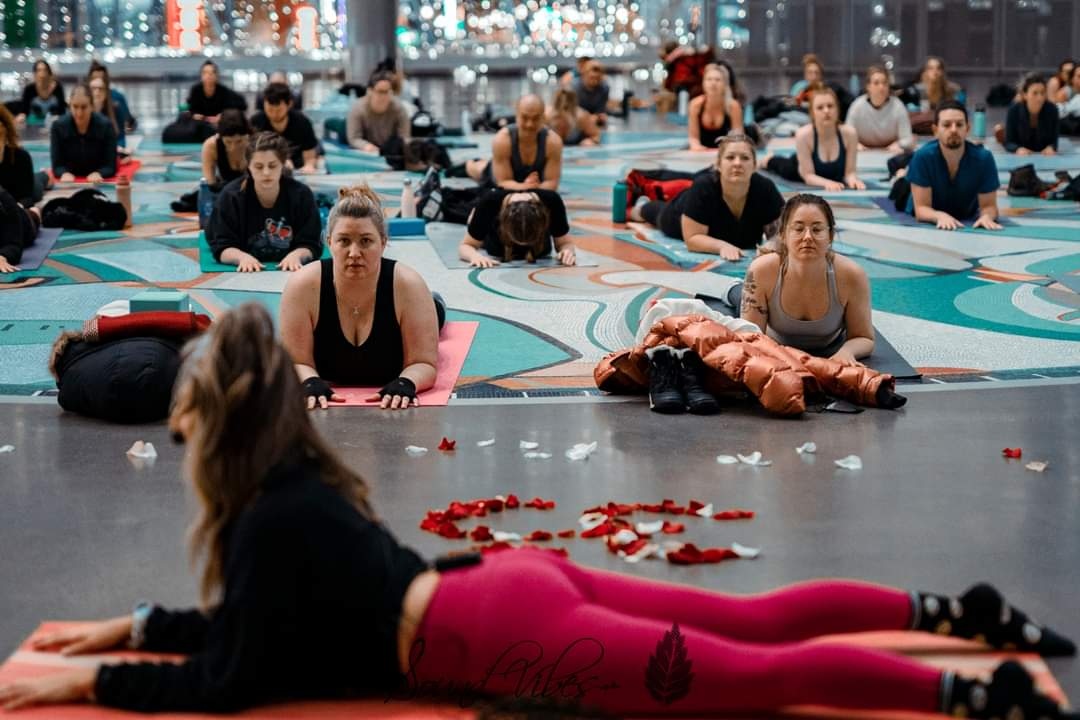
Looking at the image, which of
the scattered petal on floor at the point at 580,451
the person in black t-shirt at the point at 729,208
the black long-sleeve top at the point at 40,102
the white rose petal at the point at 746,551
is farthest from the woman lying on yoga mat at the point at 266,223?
the black long-sleeve top at the point at 40,102

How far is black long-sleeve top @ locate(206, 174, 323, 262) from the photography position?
9.27m

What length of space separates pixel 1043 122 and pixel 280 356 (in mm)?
15005

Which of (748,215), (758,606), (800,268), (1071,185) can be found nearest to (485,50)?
(1071,185)

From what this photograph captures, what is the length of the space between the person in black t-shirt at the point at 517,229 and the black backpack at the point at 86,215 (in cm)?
302

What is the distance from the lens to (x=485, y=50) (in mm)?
39125

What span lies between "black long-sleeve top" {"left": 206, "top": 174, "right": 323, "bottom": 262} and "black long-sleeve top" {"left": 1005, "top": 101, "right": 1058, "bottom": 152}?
9.85 m

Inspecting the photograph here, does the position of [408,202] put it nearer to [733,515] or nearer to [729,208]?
[729,208]

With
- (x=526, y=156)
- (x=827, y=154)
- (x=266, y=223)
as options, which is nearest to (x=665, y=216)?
(x=526, y=156)

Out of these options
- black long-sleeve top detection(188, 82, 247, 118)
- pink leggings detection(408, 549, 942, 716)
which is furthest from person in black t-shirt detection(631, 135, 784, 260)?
black long-sleeve top detection(188, 82, 247, 118)

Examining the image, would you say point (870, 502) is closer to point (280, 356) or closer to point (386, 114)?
point (280, 356)

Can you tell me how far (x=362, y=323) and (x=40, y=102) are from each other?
669 inches

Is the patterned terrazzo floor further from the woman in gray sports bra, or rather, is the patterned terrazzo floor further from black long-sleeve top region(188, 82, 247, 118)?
black long-sleeve top region(188, 82, 247, 118)

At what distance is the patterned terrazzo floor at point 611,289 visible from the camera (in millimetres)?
6949

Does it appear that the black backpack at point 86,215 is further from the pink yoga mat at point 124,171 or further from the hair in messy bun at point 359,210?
the hair in messy bun at point 359,210
